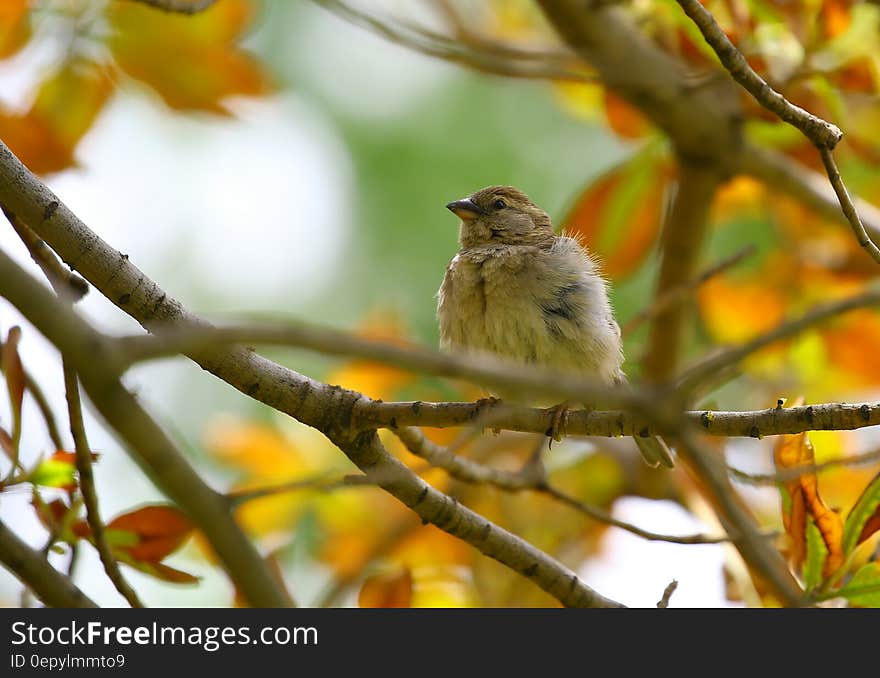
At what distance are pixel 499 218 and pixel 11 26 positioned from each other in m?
2.80

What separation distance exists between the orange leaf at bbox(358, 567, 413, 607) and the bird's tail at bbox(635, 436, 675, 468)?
71.7 inches

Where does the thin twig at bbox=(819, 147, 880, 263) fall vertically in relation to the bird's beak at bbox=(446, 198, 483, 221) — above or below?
below

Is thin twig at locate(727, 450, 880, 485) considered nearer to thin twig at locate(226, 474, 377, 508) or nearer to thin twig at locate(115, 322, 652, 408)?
thin twig at locate(226, 474, 377, 508)

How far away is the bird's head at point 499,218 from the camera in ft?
19.2

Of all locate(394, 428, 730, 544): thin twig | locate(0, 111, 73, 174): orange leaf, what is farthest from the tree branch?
locate(0, 111, 73, 174): orange leaf

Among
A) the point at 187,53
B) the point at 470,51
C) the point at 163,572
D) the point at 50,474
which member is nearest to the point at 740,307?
the point at 470,51

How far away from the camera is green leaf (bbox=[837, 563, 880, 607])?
3287 mm

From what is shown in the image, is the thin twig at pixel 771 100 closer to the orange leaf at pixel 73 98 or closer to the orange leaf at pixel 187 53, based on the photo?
the orange leaf at pixel 187 53

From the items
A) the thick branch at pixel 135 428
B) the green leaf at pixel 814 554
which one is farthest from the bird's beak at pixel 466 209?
the thick branch at pixel 135 428

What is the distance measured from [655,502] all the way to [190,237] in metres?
6.77

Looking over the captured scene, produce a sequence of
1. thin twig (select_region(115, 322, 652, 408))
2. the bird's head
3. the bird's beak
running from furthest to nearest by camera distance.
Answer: the bird's beak, the bird's head, thin twig (select_region(115, 322, 652, 408))

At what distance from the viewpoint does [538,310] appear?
487 cm

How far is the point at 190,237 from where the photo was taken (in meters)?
11.0
